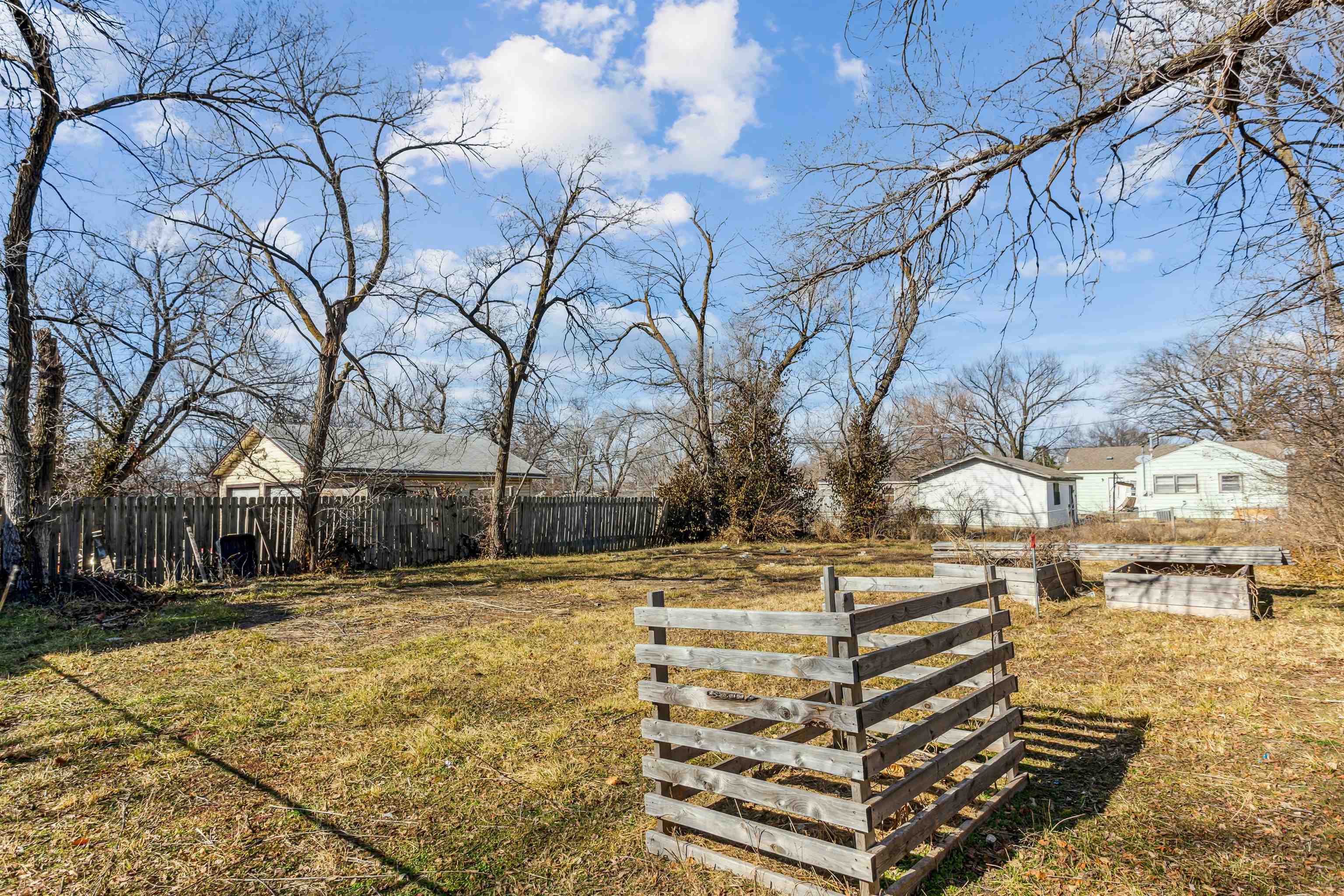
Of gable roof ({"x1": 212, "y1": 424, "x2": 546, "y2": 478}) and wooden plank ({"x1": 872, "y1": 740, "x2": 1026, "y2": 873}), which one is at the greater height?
gable roof ({"x1": 212, "y1": 424, "x2": 546, "y2": 478})

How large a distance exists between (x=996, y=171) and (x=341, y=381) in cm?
1249

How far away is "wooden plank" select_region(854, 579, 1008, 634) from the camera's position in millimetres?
2770

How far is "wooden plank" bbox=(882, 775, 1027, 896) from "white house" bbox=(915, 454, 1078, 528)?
988 inches

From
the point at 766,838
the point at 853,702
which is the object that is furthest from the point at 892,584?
the point at 766,838

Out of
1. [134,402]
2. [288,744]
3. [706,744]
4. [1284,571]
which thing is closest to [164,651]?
[288,744]

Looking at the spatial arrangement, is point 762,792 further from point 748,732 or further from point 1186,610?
point 1186,610

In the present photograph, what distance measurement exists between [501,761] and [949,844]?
250cm

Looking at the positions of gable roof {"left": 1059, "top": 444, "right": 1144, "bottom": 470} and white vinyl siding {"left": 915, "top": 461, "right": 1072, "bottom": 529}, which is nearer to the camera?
white vinyl siding {"left": 915, "top": 461, "right": 1072, "bottom": 529}

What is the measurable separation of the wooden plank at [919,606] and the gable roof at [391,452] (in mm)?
11194

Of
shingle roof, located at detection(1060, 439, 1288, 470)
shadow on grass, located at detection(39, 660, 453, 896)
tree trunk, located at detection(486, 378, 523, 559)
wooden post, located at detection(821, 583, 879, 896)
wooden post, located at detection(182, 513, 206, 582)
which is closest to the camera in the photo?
wooden post, located at detection(821, 583, 879, 896)

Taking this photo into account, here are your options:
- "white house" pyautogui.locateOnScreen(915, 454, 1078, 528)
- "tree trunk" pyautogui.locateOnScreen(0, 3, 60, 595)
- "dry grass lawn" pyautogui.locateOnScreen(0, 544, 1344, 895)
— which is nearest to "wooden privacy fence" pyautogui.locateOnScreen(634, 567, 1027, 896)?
"dry grass lawn" pyautogui.locateOnScreen(0, 544, 1344, 895)

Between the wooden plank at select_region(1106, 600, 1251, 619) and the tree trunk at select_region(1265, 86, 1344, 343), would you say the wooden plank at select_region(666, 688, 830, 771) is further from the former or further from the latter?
the wooden plank at select_region(1106, 600, 1251, 619)

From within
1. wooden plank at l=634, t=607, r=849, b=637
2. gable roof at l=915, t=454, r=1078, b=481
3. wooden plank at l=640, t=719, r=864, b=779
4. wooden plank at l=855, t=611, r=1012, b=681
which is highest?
gable roof at l=915, t=454, r=1078, b=481

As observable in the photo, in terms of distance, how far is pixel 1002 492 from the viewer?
97.9 feet
